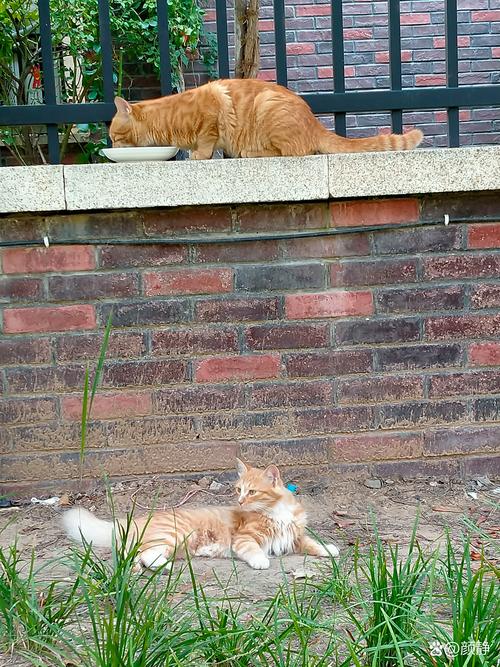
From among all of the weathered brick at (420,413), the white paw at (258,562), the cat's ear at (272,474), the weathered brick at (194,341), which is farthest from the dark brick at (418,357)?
the white paw at (258,562)

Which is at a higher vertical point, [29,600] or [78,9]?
[78,9]

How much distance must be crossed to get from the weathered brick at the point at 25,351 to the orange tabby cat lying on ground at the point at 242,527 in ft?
2.40

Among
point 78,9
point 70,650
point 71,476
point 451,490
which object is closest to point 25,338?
point 71,476

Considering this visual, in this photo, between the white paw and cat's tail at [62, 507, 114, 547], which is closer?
the white paw

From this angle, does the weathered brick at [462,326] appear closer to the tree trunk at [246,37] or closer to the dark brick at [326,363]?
the dark brick at [326,363]

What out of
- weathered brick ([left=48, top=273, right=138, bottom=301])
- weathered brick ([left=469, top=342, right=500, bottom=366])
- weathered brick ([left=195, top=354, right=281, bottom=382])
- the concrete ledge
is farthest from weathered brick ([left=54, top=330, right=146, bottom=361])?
weathered brick ([left=469, top=342, right=500, bottom=366])

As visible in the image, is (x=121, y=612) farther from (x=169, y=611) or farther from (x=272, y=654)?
(x=272, y=654)

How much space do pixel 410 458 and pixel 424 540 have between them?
0.64m

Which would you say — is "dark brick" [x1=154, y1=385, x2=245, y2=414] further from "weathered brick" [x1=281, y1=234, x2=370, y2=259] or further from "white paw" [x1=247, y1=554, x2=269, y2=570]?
"white paw" [x1=247, y1=554, x2=269, y2=570]

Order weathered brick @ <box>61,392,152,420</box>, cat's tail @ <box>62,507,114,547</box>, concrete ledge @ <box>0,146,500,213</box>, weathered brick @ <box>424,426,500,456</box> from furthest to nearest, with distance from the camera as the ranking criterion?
weathered brick @ <box>424,426,500,456</box> < weathered brick @ <box>61,392,152,420</box> < concrete ledge @ <box>0,146,500,213</box> < cat's tail @ <box>62,507,114,547</box>

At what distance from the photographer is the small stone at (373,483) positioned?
12.0 feet

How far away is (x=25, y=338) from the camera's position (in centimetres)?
354

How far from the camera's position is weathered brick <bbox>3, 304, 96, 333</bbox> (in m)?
3.53

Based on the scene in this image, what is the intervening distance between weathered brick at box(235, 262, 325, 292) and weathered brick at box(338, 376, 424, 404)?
50 centimetres
